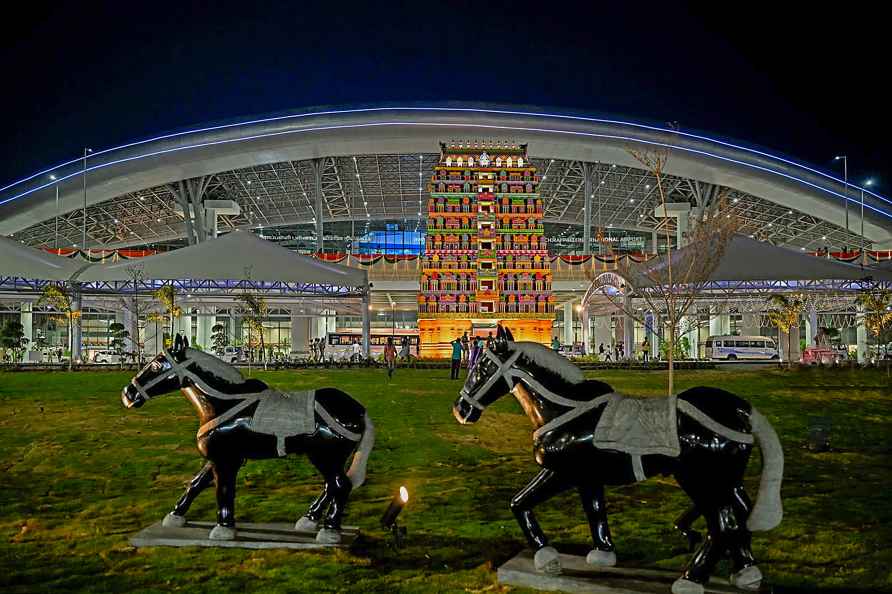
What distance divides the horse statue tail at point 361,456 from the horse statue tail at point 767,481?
3017mm

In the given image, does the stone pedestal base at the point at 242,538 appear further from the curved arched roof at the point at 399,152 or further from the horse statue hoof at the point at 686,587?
the curved arched roof at the point at 399,152

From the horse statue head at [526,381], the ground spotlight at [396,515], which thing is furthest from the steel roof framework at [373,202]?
the horse statue head at [526,381]

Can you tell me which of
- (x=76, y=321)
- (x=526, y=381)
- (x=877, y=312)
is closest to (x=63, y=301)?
(x=76, y=321)

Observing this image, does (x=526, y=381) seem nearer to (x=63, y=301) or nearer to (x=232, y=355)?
(x=63, y=301)

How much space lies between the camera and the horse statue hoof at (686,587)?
14.7 feet

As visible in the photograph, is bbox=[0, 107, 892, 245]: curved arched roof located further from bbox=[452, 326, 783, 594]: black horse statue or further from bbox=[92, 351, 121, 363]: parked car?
bbox=[452, 326, 783, 594]: black horse statue

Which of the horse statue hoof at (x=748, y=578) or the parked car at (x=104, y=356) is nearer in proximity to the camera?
the horse statue hoof at (x=748, y=578)

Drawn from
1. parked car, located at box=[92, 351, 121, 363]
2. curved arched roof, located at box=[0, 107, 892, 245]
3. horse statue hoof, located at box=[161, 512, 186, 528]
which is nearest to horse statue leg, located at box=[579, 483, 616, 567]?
horse statue hoof, located at box=[161, 512, 186, 528]

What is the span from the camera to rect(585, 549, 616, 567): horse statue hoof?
514cm

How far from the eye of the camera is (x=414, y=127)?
55875mm

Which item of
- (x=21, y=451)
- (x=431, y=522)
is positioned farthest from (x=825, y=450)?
Result: (x=21, y=451)

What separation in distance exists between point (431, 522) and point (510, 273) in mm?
44119

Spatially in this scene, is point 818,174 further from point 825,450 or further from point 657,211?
point 825,450

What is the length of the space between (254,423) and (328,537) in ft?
3.84
